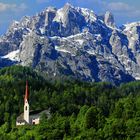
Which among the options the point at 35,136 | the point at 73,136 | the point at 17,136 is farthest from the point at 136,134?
the point at 17,136

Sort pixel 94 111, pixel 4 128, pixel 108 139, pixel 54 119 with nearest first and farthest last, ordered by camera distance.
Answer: pixel 108 139
pixel 94 111
pixel 54 119
pixel 4 128

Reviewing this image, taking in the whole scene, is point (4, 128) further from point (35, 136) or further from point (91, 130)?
point (91, 130)

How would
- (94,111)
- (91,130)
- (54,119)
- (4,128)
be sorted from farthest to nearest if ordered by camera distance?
1. (4,128)
2. (54,119)
3. (94,111)
4. (91,130)

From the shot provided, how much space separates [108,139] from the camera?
148 meters

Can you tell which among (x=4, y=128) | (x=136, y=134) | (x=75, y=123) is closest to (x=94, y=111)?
(x=75, y=123)

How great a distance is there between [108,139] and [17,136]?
124ft

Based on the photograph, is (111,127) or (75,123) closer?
(111,127)

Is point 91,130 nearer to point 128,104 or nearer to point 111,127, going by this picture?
point 111,127

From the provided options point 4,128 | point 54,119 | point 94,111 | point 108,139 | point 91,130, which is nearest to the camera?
point 108,139

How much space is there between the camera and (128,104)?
190000mm

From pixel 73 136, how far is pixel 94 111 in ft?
41.0

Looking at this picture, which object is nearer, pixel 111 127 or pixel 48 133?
pixel 111 127

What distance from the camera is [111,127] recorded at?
15275 cm

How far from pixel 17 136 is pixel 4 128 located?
815 inches
